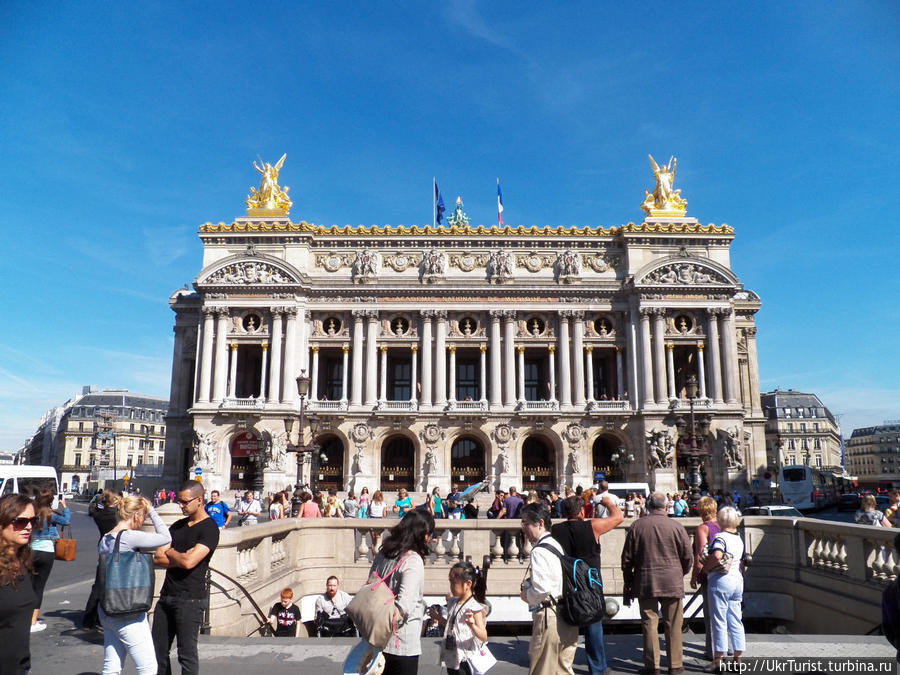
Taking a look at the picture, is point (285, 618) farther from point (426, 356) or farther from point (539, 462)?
point (539, 462)

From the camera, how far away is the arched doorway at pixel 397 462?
4506 cm

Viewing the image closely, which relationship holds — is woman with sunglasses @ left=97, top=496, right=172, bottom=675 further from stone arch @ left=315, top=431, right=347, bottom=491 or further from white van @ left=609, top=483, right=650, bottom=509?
stone arch @ left=315, top=431, right=347, bottom=491

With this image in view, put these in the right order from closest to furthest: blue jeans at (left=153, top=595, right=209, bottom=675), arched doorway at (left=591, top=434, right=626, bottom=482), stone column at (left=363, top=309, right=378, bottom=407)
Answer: blue jeans at (left=153, top=595, right=209, bottom=675)
arched doorway at (left=591, top=434, right=626, bottom=482)
stone column at (left=363, top=309, right=378, bottom=407)

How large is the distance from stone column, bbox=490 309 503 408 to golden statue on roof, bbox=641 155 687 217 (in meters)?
14.2

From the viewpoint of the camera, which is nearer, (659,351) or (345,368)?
(659,351)

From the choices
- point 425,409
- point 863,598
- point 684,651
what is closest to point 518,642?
point 684,651

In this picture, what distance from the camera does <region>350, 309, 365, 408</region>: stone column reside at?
148ft

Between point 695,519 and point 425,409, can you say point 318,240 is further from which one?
point 695,519

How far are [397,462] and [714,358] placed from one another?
22.6 m

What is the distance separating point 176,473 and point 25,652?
151ft

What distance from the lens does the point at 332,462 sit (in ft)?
151

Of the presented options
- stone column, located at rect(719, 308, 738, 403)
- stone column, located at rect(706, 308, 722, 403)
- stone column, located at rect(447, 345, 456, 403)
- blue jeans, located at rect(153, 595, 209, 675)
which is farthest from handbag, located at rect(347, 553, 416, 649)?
stone column, located at rect(719, 308, 738, 403)

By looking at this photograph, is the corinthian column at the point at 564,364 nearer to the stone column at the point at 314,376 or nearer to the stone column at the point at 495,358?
the stone column at the point at 495,358

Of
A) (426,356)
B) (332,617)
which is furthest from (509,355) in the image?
(332,617)
